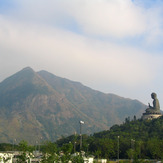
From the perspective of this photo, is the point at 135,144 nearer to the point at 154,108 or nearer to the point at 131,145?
the point at 131,145

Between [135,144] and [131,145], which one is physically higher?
[135,144]

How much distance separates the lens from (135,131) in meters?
115

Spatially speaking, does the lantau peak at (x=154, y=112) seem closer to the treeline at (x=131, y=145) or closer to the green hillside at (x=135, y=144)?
the green hillside at (x=135, y=144)

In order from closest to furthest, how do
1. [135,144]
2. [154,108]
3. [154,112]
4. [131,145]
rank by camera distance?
[135,144]
[131,145]
[154,112]
[154,108]

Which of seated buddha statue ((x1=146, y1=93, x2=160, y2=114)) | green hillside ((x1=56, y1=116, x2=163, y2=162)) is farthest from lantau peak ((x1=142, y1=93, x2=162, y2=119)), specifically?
green hillside ((x1=56, y1=116, x2=163, y2=162))

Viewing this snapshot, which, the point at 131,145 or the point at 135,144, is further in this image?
the point at 131,145

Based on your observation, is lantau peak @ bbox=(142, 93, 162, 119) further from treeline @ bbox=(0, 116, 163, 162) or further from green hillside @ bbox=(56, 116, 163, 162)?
treeline @ bbox=(0, 116, 163, 162)

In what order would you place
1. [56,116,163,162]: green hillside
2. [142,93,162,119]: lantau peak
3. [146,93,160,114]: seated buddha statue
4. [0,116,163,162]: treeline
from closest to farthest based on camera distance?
[0,116,163,162]: treeline, [56,116,163,162]: green hillside, [142,93,162,119]: lantau peak, [146,93,160,114]: seated buddha statue

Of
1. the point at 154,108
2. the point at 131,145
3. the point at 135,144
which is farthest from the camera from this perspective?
the point at 154,108

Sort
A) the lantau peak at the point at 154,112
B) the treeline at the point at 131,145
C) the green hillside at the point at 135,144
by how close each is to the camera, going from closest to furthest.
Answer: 1. the treeline at the point at 131,145
2. the green hillside at the point at 135,144
3. the lantau peak at the point at 154,112

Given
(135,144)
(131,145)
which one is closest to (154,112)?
(131,145)

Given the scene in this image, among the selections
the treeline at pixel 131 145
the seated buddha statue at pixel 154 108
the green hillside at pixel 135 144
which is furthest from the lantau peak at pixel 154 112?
the treeline at pixel 131 145

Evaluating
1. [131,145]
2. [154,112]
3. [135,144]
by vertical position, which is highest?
[154,112]

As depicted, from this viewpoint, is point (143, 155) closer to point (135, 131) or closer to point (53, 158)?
point (135, 131)
